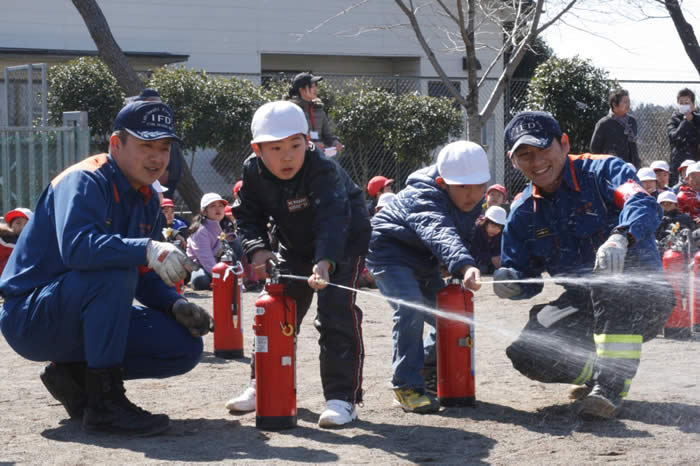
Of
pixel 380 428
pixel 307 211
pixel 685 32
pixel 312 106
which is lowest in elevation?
pixel 380 428

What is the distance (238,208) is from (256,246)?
27 cm

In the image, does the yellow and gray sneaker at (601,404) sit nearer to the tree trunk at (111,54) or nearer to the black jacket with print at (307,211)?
the black jacket with print at (307,211)

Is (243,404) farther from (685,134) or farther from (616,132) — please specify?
(685,134)

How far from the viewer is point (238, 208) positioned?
16.5 feet

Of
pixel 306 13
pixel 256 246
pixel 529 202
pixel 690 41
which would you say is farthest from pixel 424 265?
pixel 306 13

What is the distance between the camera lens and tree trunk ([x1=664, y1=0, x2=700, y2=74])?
16981 mm

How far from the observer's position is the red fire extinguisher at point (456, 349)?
5105mm

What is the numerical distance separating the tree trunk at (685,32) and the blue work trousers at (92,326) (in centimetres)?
1416

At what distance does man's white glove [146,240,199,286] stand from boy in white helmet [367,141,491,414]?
4.44 ft

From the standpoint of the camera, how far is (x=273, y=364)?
4.55 metres

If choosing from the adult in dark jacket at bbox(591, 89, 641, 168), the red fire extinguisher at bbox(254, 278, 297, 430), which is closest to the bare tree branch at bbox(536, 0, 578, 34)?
the adult in dark jacket at bbox(591, 89, 641, 168)

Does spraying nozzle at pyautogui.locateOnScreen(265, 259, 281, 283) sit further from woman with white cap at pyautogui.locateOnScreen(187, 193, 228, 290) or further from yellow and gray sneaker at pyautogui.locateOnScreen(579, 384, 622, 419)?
woman with white cap at pyautogui.locateOnScreen(187, 193, 228, 290)

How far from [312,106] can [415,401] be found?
6106 millimetres

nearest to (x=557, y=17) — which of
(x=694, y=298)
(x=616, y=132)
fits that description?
(x=616, y=132)
